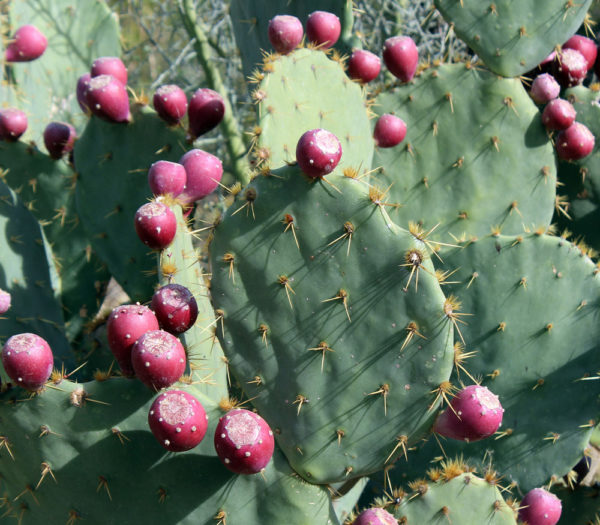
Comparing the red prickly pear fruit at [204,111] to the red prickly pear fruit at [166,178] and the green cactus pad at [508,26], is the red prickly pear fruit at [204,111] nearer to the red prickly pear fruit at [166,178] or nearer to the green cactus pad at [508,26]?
the red prickly pear fruit at [166,178]

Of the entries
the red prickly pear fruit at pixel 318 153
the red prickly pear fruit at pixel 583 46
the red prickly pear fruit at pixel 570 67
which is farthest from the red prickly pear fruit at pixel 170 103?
the red prickly pear fruit at pixel 583 46

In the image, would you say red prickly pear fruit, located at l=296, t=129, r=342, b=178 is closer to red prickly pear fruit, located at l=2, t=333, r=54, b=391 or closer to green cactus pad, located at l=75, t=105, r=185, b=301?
red prickly pear fruit, located at l=2, t=333, r=54, b=391

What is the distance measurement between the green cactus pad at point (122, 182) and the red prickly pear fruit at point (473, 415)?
106 centimetres

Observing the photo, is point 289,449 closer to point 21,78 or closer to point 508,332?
point 508,332

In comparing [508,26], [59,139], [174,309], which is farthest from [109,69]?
[508,26]

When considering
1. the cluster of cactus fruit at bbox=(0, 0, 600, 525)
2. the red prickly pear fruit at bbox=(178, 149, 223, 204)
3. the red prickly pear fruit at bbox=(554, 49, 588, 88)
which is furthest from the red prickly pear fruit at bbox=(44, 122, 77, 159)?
the red prickly pear fruit at bbox=(554, 49, 588, 88)

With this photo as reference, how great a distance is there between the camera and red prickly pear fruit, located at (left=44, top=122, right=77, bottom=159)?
219cm

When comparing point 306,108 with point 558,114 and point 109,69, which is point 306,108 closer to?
point 109,69

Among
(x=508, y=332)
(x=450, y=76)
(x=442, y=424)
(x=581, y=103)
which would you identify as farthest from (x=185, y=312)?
(x=581, y=103)

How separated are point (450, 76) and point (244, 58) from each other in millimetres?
787

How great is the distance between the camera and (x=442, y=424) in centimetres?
132

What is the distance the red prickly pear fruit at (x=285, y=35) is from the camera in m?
1.79

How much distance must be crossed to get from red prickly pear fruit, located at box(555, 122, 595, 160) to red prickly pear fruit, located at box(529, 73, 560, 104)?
120 mm

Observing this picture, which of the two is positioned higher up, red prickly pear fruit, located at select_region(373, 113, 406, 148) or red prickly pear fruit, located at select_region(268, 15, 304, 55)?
red prickly pear fruit, located at select_region(268, 15, 304, 55)
